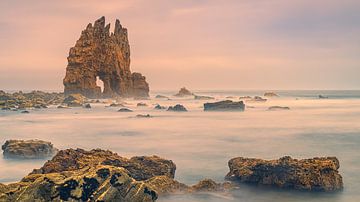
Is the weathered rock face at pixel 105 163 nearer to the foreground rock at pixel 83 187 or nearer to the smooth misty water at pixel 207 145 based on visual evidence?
the smooth misty water at pixel 207 145

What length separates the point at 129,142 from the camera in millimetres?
26391

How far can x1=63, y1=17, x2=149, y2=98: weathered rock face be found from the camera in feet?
318

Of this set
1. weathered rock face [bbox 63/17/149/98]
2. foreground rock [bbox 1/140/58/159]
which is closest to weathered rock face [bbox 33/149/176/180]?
foreground rock [bbox 1/140/58/159]

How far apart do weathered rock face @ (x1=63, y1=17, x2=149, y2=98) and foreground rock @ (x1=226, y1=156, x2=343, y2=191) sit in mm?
86056

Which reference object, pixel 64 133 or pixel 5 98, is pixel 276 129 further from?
pixel 5 98

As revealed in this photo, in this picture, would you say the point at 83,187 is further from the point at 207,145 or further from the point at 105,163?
the point at 207,145

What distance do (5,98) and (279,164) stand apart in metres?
67.7

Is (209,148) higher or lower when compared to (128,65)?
lower

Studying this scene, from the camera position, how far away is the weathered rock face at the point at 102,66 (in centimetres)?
9681

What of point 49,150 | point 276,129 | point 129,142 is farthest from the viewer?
point 276,129

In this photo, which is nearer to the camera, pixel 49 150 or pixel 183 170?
pixel 183 170

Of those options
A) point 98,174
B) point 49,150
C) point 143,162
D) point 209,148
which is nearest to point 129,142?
point 209,148

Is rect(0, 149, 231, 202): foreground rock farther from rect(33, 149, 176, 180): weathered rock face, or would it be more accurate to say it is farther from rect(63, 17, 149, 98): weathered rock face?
rect(63, 17, 149, 98): weathered rock face

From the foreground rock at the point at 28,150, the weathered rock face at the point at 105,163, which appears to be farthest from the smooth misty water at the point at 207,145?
the weathered rock face at the point at 105,163
